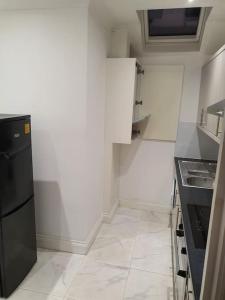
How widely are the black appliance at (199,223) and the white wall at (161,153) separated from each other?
1.45m

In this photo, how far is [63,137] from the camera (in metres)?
2.16

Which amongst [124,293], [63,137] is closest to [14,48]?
[63,137]

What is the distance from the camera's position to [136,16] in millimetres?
2359

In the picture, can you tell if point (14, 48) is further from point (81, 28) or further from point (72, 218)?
point (72, 218)

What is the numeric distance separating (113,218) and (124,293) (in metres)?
1.24

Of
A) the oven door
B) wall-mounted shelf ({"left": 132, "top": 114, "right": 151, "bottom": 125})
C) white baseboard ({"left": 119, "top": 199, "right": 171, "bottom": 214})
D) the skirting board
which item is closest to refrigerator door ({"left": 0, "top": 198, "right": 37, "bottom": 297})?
the skirting board

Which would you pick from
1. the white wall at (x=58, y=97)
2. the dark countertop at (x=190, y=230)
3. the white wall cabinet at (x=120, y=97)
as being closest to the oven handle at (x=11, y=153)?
the white wall at (x=58, y=97)

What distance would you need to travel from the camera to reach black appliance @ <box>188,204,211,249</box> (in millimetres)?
1298

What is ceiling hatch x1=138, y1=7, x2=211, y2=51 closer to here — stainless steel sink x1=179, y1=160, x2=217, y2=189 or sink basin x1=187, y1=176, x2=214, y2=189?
stainless steel sink x1=179, y1=160, x2=217, y2=189

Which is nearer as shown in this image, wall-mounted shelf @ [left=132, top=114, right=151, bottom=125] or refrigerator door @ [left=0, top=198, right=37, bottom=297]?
refrigerator door @ [left=0, top=198, right=37, bottom=297]

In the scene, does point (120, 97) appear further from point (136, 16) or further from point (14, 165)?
point (14, 165)

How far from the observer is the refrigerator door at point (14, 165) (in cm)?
164

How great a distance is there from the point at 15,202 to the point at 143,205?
203 centimetres

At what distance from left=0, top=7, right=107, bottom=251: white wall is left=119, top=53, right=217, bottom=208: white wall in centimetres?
100
